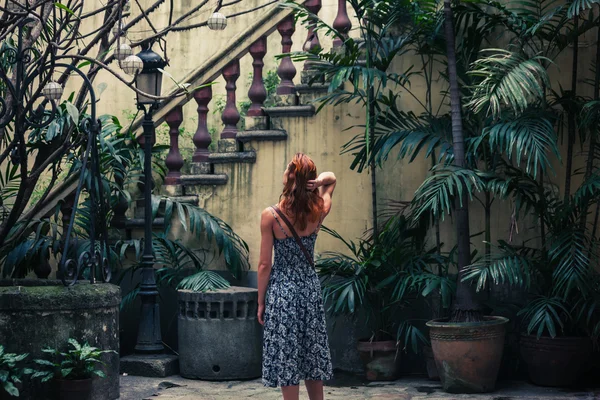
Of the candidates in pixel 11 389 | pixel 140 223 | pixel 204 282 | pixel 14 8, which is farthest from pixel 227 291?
pixel 14 8

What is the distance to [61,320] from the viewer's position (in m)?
5.95

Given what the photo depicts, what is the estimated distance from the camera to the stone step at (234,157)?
8102mm

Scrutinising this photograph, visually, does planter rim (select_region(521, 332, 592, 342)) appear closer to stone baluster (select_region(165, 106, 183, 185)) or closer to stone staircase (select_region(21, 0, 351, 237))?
stone staircase (select_region(21, 0, 351, 237))

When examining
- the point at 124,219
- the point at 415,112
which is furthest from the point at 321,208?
the point at 124,219

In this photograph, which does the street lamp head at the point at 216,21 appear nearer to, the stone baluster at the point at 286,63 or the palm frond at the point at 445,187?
the stone baluster at the point at 286,63

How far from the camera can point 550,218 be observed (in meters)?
7.05

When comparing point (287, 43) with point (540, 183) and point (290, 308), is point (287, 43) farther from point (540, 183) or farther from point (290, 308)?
point (290, 308)

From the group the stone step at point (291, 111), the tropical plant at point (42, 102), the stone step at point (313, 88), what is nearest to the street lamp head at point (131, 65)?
the tropical plant at point (42, 102)

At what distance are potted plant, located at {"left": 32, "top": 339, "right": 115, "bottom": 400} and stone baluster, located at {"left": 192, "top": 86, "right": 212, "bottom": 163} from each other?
2.75 meters

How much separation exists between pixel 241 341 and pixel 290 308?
2.14m

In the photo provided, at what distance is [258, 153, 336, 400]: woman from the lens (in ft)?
17.8

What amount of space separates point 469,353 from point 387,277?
0.99m

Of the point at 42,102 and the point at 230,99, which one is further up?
the point at 230,99

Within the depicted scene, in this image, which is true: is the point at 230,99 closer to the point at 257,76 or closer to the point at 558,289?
the point at 257,76
